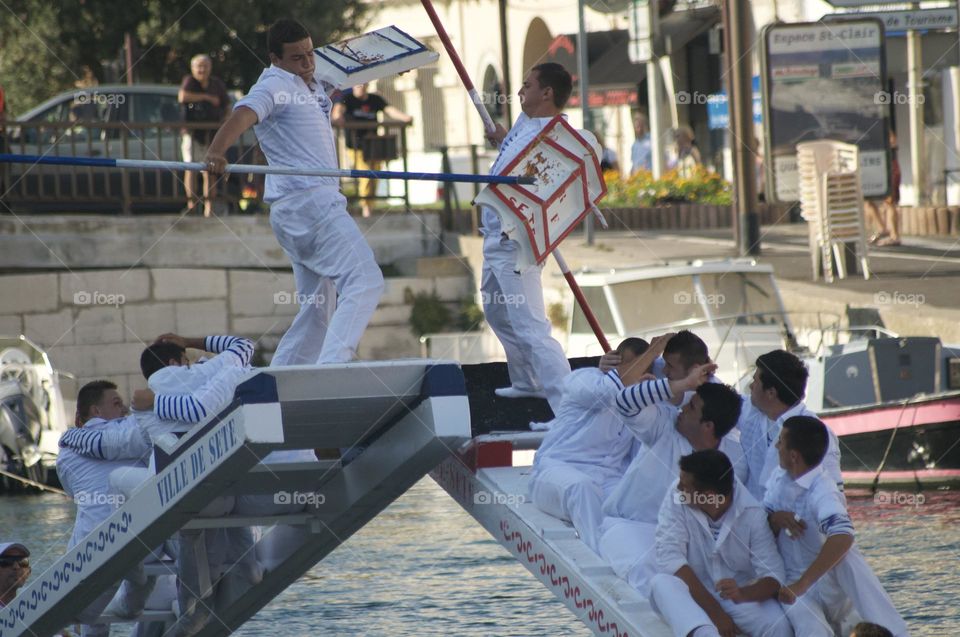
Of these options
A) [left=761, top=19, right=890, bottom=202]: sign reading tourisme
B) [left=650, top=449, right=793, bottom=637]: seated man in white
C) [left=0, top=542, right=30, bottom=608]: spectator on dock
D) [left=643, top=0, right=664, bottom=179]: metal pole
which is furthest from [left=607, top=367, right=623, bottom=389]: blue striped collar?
[left=643, top=0, right=664, bottom=179]: metal pole

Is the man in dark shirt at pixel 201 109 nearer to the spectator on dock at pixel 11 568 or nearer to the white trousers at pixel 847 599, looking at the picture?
the spectator on dock at pixel 11 568

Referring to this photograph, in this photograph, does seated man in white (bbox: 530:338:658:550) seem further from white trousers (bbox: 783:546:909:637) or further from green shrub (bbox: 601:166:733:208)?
green shrub (bbox: 601:166:733:208)

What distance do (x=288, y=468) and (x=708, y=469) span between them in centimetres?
203

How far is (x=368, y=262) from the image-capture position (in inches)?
323

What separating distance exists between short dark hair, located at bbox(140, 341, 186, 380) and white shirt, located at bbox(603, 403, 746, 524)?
1.94m

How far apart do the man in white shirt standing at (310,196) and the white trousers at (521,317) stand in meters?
0.82

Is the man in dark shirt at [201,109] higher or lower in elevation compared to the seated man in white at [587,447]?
higher

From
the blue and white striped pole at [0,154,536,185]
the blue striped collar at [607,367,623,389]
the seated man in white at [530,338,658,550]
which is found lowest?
the seated man in white at [530,338,658,550]

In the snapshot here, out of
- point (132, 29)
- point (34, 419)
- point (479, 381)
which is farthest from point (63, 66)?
point (479, 381)

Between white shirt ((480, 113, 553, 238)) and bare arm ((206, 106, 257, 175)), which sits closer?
bare arm ((206, 106, 257, 175))

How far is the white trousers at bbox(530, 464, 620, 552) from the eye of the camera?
7363 millimetres

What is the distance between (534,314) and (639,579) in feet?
7.78

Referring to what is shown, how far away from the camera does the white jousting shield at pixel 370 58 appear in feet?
28.0

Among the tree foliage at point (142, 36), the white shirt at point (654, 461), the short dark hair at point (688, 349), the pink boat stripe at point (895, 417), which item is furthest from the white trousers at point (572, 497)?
the tree foliage at point (142, 36)
